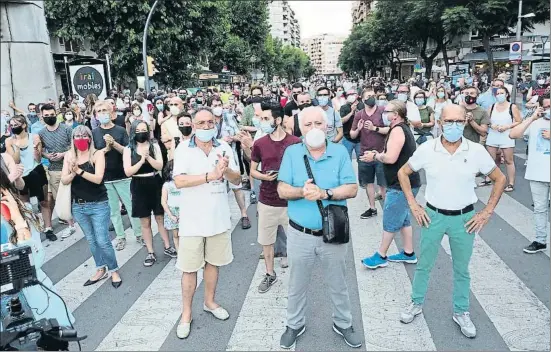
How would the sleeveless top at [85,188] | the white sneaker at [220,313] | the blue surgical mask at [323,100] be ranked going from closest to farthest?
the white sneaker at [220,313] → the sleeveless top at [85,188] → the blue surgical mask at [323,100]

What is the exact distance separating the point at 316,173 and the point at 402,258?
2405 millimetres

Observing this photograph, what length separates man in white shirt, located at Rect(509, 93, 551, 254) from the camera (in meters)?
5.20

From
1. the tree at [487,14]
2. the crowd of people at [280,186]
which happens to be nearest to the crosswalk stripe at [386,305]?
the crowd of people at [280,186]

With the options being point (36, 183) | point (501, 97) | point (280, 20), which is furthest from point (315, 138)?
point (280, 20)

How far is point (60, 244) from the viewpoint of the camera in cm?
651

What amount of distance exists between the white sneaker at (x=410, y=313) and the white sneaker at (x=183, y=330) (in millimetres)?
1871

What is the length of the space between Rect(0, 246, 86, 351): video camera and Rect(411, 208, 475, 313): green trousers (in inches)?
108

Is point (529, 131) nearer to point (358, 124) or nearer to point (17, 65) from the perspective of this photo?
point (358, 124)

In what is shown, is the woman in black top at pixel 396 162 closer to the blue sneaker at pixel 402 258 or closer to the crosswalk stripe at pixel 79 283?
the blue sneaker at pixel 402 258

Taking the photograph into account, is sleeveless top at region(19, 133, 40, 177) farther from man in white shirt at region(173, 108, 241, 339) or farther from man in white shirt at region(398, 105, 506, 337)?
man in white shirt at region(398, 105, 506, 337)

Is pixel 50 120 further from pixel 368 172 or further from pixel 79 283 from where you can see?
pixel 368 172

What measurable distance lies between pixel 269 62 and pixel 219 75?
3095 centimetres

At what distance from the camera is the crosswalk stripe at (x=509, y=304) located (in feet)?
12.0

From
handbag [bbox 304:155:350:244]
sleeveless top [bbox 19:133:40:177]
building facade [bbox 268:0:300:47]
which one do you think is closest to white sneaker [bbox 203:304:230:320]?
handbag [bbox 304:155:350:244]
